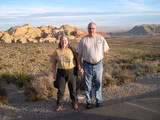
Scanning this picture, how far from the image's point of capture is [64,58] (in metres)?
9.96

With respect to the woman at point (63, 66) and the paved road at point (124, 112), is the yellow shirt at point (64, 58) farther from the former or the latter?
the paved road at point (124, 112)

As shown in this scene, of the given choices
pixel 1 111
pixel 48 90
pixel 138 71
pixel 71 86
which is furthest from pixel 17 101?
pixel 138 71

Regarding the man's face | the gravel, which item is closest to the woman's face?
the man's face

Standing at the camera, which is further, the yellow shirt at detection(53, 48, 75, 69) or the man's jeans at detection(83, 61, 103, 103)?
the man's jeans at detection(83, 61, 103, 103)

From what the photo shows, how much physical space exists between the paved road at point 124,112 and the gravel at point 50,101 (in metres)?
0.62

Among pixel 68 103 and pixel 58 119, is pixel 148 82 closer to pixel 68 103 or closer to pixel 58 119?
pixel 68 103

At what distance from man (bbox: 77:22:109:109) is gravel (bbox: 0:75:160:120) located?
70 cm

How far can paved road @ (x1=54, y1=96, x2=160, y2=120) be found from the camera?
8906 millimetres

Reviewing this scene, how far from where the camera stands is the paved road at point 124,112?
8906 mm

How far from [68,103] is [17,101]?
2.07m

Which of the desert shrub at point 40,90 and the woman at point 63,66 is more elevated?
the woman at point 63,66

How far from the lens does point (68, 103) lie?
1108 cm

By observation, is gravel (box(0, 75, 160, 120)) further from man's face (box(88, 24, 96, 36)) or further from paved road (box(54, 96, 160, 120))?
man's face (box(88, 24, 96, 36))

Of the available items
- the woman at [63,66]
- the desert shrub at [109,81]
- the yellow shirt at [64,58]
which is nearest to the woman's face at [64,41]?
the woman at [63,66]
